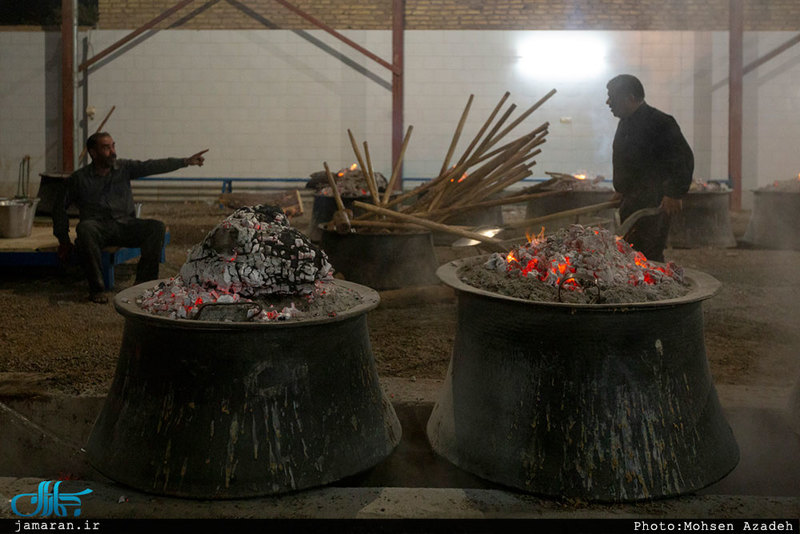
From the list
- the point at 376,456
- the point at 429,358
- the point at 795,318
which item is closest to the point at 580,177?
the point at 795,318

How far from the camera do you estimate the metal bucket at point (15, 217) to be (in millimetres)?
7102

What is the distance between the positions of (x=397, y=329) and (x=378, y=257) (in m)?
0.94

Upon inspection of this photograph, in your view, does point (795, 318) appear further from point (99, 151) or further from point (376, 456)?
point (99, 151)

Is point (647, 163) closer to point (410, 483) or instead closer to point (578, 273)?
point (578, 273)

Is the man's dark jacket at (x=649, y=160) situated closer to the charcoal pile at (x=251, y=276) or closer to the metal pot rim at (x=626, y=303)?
the metal pot rim at (x=626, y=303)

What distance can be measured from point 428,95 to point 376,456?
11724 millimetres

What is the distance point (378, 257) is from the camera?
622cm

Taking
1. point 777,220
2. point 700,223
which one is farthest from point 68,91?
point 777,220

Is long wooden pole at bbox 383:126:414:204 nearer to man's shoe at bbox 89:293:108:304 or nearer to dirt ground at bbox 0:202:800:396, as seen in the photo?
dirt ground at bbox 0:202:800:396

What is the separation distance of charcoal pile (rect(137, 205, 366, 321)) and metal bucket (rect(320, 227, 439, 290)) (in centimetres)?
324

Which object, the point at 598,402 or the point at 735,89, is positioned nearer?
the point at 598,402

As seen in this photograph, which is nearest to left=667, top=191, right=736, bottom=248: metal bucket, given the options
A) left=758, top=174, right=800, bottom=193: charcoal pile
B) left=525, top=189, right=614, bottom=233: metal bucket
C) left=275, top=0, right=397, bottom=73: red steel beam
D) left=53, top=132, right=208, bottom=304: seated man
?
left=758, top=174, right=800, bottom=193: charcoal pile

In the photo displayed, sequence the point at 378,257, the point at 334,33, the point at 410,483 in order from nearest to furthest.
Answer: the point at 410,483 < the point at 378,257 < the point at 334,33

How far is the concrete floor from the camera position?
2510 mm
